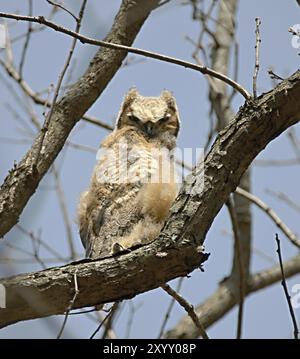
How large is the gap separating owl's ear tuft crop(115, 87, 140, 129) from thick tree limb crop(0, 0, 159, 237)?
1097 mm

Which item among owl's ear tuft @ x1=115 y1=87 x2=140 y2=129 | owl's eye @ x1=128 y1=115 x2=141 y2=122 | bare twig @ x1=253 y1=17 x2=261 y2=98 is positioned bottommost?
bare twig @ x1=253 y1=17 x2=261 y2=98

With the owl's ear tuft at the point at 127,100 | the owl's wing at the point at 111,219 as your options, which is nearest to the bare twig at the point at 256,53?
the owl's wing at the point at 111,219

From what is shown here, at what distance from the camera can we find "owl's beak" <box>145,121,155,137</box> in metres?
5.26

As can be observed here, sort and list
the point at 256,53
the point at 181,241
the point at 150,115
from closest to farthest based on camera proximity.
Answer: the point at 181,241 < the point at 256,53 < the point at 150,115

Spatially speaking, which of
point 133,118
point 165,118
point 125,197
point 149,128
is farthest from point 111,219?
point 165,118

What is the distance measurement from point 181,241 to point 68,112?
1311mm

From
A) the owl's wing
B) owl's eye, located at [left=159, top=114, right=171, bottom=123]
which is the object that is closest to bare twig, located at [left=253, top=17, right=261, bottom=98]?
the owl's wing

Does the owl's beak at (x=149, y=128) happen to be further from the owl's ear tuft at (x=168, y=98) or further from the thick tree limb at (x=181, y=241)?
the thick tree limb at (x=181, y=241)

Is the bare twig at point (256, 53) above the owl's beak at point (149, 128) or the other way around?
the other way around

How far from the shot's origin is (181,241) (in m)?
3.12

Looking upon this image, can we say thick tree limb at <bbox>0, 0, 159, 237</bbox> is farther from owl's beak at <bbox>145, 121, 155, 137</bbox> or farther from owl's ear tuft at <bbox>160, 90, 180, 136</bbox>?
owl's ear tuft at <bbox>160, 90, 180, 136</bbox>

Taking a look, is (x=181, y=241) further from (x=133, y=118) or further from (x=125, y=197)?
(x=133, y=118)

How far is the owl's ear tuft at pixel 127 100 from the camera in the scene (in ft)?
18.0
